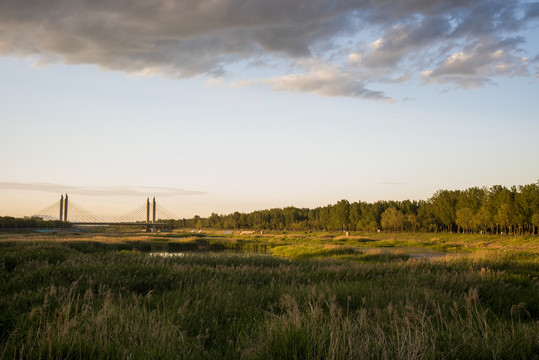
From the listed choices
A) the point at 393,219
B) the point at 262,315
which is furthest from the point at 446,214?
the point at 262,315

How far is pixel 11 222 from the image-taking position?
317 feet

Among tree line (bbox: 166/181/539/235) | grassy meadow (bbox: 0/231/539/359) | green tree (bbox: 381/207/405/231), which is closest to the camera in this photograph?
grassy meadow (bbox: 0/231/539/359)

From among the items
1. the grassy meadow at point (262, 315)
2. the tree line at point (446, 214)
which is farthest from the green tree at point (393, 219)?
the grassy meadow at point (262, 315)

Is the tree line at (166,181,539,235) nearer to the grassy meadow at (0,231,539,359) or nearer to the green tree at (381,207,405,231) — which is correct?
Result: the green tree at (381,207,405,231)

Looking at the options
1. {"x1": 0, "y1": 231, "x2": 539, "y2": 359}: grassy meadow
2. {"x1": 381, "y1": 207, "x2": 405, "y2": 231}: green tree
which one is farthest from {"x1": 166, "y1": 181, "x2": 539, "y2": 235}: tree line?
{"x1": 0, "y1": 231, "x2": 539, "y2": 359}: grassy meadow

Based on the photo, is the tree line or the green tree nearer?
the tree line

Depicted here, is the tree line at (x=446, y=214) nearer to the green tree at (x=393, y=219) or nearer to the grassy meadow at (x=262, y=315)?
the green tree at (x=393, y=219)

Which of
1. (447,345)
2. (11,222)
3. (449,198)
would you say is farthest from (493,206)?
(11,222)

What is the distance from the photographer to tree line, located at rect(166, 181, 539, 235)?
62281mm

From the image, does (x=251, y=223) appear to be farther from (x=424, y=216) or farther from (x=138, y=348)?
(x=138, y=348)

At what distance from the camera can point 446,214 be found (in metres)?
85.6

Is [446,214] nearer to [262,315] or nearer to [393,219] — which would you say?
[393,219]

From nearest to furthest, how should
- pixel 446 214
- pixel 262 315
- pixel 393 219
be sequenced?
1. pixel 262 315
2. pixel 446 214
3. pixel 393 219

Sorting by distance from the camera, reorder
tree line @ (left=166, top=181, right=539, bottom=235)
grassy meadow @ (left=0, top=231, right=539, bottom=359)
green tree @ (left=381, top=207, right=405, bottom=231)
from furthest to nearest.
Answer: green tree @ (left=381, top=207, right=405, bottom=231) → tree line @ (left=166, top=181, right=539, bottom=235) → grassy meadow @ (left=0, top=231, right=539, bottom=359)
